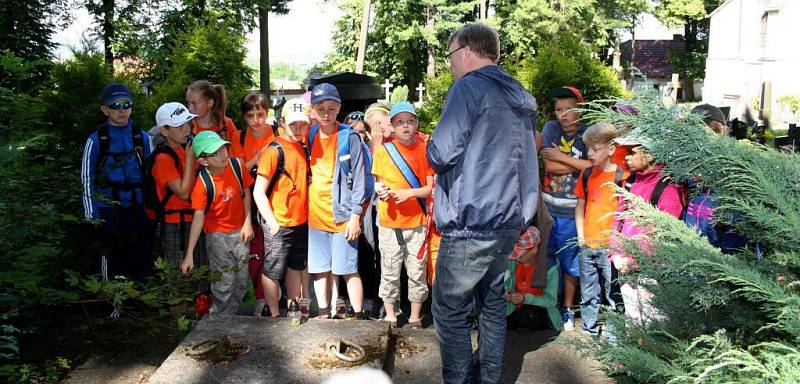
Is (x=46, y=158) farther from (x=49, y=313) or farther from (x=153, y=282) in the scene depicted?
(x=153, y=282)

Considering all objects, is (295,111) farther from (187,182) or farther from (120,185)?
(120,185)

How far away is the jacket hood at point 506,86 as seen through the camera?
3.64 meters

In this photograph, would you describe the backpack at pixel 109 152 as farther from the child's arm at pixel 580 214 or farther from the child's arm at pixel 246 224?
the child's arm at pixel 580 214

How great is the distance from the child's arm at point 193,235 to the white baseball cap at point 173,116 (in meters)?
0.78

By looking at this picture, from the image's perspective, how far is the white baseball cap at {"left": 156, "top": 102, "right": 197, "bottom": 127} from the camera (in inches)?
210

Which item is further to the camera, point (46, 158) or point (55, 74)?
point (55, 74)

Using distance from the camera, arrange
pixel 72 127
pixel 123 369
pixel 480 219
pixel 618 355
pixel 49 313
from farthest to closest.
Result: pixel 72 127 → pixel 49 313 → pixel 123 369 → pixel 480 219 → pixel 618 355

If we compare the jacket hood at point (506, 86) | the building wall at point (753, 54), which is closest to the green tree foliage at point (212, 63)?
the jacket hood at point (506, 86)

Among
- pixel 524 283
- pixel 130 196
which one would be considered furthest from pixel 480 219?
pixel 130 196

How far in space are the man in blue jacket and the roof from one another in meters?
60.1

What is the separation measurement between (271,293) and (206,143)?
1.30 meters

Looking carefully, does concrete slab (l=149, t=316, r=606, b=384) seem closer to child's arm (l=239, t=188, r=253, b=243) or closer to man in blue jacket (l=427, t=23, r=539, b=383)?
child's arm (l=239, t=188, r=253, b=243)

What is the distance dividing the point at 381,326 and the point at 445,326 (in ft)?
4.01

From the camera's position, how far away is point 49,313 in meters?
5.20
